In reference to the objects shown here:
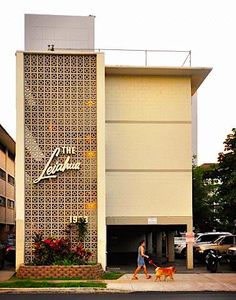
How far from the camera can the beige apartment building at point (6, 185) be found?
59156 millimetres

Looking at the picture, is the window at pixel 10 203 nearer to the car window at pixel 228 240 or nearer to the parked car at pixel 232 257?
the car window at pixel 228 240

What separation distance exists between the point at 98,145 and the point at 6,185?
123ft

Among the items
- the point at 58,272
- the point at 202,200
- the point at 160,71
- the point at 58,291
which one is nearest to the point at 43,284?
the point at 58,291

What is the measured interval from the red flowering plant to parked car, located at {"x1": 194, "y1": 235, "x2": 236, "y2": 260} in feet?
32.8

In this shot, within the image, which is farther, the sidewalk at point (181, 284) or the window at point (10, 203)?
the window at point (10, 203)

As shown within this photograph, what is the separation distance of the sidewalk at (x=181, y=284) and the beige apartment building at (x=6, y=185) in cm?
3103

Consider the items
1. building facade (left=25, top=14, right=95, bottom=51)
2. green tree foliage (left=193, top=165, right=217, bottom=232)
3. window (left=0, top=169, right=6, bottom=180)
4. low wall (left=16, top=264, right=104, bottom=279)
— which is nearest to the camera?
low wall (left=16, top=264, right=104, bottom=279)

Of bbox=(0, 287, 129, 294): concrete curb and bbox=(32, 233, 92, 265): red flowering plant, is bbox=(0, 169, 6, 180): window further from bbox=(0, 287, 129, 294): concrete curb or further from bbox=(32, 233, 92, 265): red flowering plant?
bbox=(0, 287, 129, 294): concrete curb

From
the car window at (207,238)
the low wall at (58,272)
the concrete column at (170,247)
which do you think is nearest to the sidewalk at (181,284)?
the low wall at (58,272)

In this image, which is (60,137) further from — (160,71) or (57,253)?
(160,71)

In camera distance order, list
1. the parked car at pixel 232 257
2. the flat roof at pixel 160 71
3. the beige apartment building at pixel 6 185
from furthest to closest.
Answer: the beige apartment building at pixel 6 185 → the parked car at pixel 232 257 → the flat roof at pixel 160 71

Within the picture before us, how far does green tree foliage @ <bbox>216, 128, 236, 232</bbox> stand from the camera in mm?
33406

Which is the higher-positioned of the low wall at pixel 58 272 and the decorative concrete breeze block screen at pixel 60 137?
the decorative concrete breeze block screen at pixel 60 137

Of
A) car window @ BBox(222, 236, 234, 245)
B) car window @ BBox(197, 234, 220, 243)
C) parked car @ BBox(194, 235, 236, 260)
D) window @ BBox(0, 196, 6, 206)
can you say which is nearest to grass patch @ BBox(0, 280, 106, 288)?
parked car @ BBox(194, 235, 236, 260)
